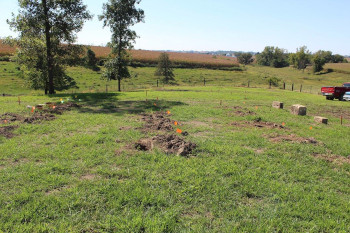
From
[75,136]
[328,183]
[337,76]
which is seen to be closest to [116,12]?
[75,136]

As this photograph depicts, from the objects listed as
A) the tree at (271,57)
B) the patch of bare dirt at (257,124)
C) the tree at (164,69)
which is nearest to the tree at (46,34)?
the patch of bare dirt at (257,124)

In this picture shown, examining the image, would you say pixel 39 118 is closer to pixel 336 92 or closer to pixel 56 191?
pixel 56 191

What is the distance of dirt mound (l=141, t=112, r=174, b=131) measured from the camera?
8745 mm

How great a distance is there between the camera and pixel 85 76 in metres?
38.8

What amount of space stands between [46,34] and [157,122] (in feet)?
48.4

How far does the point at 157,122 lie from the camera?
955cm

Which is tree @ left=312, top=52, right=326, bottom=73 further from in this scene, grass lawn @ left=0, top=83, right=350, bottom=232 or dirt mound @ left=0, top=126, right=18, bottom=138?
dirt mound @ left=0, top=126, right=18, bottom=138

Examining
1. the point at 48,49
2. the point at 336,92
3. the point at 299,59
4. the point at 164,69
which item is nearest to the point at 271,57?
the point at 299,59

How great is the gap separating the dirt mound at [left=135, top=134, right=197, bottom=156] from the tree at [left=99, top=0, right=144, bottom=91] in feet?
66.3

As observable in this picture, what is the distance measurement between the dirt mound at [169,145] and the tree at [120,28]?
2020 centimetres

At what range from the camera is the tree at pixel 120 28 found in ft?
80.0

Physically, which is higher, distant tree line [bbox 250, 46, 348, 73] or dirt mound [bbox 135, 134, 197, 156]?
distant tree line [bbox 250, 46, 348, 73]

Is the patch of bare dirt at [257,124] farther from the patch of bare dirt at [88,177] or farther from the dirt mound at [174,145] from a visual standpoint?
the patch of bare dirt at [88,177]

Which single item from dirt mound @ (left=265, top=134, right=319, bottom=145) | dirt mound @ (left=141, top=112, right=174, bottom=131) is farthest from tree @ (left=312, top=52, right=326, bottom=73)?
dirt mound @ (left=141, top=112, right=174, bottom=131)
